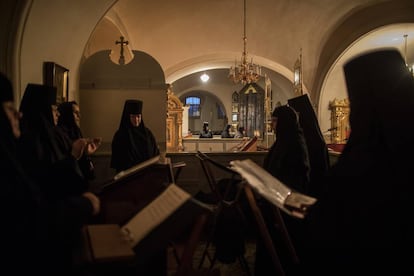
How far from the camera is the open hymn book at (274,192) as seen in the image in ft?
7.02

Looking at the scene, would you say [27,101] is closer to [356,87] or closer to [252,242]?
[356,87]

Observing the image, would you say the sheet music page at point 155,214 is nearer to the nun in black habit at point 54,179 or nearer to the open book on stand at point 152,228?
the open book on stand at point 152,228

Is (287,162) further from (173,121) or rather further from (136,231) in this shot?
(173,121)

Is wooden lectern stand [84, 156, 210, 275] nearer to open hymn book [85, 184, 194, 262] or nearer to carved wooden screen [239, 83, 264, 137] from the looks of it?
open hymn book [85, 184, 194, 262]

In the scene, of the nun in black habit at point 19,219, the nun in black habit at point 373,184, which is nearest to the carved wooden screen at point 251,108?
the nun in black habit at point 373,184

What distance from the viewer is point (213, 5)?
8.02 meters

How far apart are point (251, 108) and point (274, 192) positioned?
17290 millimetres

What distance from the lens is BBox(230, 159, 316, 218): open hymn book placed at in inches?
84.3

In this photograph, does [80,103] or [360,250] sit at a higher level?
[80,103]

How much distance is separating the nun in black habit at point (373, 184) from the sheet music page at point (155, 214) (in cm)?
79

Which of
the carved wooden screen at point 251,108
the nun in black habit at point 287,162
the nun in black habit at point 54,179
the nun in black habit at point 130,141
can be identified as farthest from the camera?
the carved wooden screen at point 251,108

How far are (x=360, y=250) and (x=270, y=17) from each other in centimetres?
772

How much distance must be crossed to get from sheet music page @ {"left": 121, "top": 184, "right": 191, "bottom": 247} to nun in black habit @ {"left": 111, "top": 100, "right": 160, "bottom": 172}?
2.56 metres

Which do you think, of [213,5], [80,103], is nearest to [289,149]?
[80,103]
